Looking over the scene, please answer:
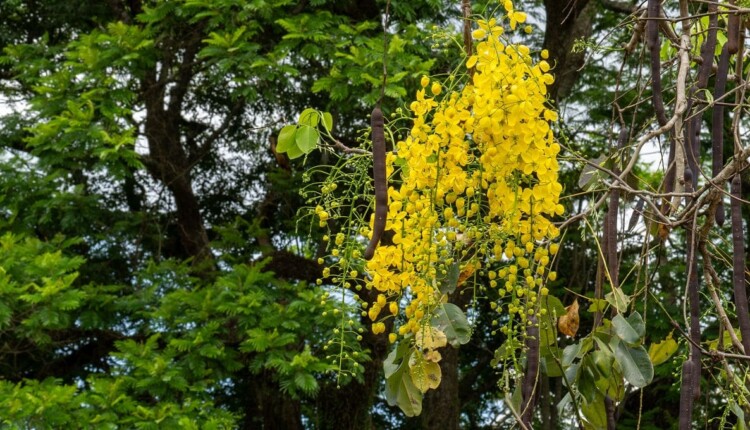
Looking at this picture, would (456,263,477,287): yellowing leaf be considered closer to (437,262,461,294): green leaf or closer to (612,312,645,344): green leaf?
(437,262,461,294): green leaf

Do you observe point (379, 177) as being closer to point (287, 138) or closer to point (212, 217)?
point (287, 138)

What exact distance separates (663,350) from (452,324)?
54 centimetres

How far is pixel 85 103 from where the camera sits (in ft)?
14.6

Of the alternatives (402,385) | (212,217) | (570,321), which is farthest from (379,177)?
(212,217)

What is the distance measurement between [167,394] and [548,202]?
128 inches

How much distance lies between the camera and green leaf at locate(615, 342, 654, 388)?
1230 mm

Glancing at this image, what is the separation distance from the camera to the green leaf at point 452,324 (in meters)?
1.22

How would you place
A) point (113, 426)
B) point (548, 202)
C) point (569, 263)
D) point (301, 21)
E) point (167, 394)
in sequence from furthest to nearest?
point (569, 263), point (301, 21), point (167, 394), point (113, 426), point (548, 202)

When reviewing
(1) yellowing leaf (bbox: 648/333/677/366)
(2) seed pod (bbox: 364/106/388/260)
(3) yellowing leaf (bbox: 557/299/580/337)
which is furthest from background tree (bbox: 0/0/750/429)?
(2) seed pod (bbox: 364/106/388/260)

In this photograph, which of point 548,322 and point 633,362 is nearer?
point 633,362

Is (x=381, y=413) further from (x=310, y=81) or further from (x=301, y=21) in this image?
(x=301, y=21)

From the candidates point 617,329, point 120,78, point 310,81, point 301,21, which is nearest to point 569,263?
point 310,81

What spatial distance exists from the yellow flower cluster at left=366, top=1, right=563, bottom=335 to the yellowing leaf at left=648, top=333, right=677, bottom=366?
0.48m

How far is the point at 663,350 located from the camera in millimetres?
1592
